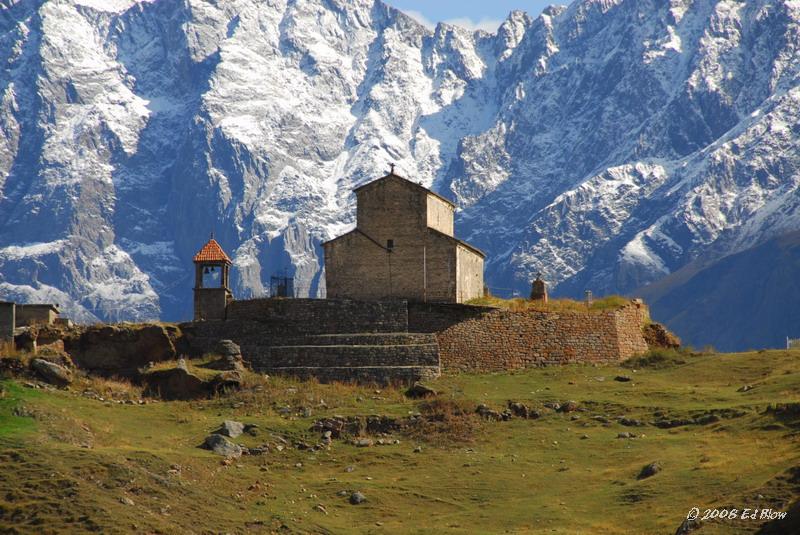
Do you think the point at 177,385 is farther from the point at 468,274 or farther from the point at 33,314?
the point at 468,274

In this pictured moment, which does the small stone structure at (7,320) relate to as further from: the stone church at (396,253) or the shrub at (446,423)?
the stone church at (396,253)

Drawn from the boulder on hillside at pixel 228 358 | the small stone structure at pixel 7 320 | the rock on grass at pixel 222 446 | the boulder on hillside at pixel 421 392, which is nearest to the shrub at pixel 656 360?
the boulder on hillside at pixel 421 392

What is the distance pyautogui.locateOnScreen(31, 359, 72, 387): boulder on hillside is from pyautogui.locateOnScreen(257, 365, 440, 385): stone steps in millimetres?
9412

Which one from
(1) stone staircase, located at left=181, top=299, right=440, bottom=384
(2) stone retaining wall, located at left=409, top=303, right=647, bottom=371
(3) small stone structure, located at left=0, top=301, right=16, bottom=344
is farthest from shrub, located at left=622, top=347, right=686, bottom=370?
(3) small stone structure, located at left=0, top=301, right=16, bottom=344

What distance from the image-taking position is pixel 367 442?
56625 millimetres

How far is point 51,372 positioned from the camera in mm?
61688

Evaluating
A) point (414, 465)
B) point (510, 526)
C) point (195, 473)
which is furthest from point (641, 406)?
point (195, 473)

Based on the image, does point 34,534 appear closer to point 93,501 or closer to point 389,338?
point 93,501

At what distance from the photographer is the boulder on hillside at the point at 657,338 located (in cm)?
7925

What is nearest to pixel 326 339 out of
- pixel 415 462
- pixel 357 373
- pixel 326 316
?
pixel 326 316

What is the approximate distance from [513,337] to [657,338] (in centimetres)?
1028

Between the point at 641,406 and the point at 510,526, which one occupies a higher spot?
the point at 641,406

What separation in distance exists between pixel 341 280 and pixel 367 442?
80.0 feet

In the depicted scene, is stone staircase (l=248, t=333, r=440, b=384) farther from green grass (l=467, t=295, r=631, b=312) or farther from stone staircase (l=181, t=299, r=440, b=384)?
green grass (l=467, t=295, r=631, b=312)
